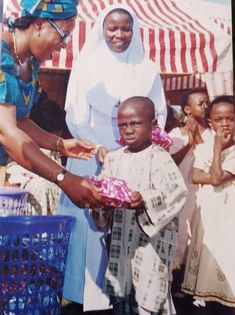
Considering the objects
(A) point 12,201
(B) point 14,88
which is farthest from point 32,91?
(A) point 12,201

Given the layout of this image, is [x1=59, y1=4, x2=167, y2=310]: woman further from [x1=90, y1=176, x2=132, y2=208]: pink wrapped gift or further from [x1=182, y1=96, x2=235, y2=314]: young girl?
[x1=182, y1=96, x2=235, y2=314]: young girl

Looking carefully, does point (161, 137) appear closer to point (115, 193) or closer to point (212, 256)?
point (115, 193)

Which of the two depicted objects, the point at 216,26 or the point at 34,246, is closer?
the point at 34,246

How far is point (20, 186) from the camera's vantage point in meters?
2.18

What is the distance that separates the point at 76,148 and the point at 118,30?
502mm

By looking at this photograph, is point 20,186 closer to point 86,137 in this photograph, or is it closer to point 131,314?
point 86,137

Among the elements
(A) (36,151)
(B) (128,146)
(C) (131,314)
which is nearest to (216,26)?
(B) (128,146)

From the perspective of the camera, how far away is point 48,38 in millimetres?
2215

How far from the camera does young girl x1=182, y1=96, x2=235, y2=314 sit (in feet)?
7.41

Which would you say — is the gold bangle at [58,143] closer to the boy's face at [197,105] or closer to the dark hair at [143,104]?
the dark hair at [143,104]

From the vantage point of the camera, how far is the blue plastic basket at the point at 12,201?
2.13m

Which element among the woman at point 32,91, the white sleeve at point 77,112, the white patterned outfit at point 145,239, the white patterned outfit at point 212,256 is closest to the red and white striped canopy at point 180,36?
the woman at point 32,91

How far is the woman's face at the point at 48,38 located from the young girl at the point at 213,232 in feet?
2.30

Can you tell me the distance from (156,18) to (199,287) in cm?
111
